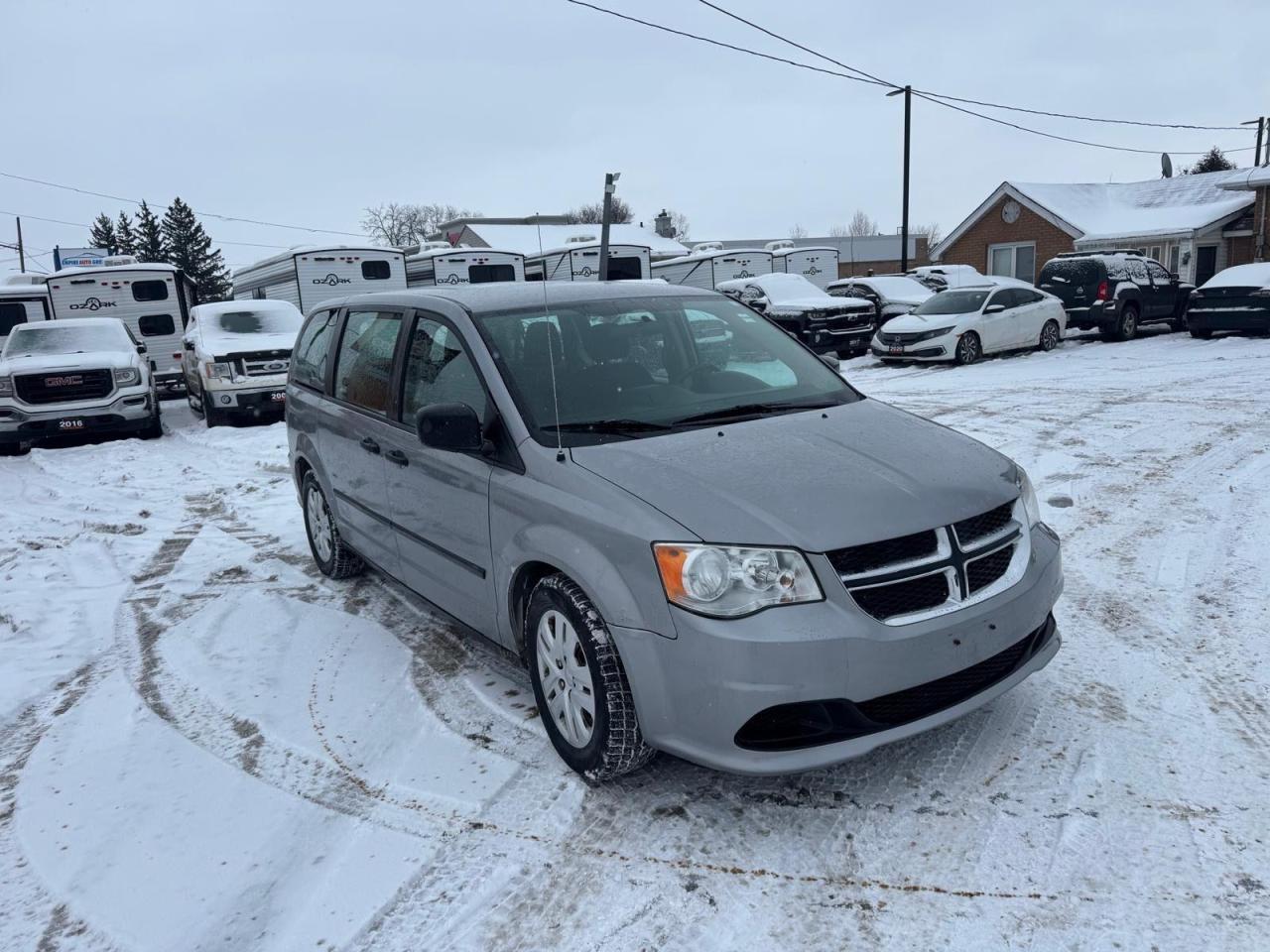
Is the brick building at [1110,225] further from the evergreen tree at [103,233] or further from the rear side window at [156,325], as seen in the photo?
the evergreen tree at [103,233]

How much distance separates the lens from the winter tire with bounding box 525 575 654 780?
2979mm

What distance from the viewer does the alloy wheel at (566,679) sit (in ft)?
10.2

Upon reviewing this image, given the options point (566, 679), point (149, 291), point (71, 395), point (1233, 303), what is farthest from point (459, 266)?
point (566, 679)

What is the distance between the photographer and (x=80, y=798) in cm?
333

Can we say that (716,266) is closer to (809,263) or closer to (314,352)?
(809,263)

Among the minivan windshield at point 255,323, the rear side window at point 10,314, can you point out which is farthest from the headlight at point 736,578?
the rear side window at point 10,314

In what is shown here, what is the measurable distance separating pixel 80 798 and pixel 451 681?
1463 mm

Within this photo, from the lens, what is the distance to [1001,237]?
3362 centimetres

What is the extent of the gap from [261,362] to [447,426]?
421 inches

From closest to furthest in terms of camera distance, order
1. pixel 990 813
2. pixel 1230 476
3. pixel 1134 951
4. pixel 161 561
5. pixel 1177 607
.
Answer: pixel 1134 951, pixel 990 813, pixel 1177 607, pixel 161 561, pixel 1230 476

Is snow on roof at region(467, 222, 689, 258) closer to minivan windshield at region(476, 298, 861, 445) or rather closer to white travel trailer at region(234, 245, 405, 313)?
white travel trailer at region(234, 245, 405, 313)

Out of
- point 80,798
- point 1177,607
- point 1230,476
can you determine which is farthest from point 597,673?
point 1230,476

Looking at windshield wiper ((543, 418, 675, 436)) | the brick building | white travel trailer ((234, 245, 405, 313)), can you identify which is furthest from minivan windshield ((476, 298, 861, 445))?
the brick building

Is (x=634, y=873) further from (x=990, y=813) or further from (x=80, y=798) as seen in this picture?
(x=80, y=798)
